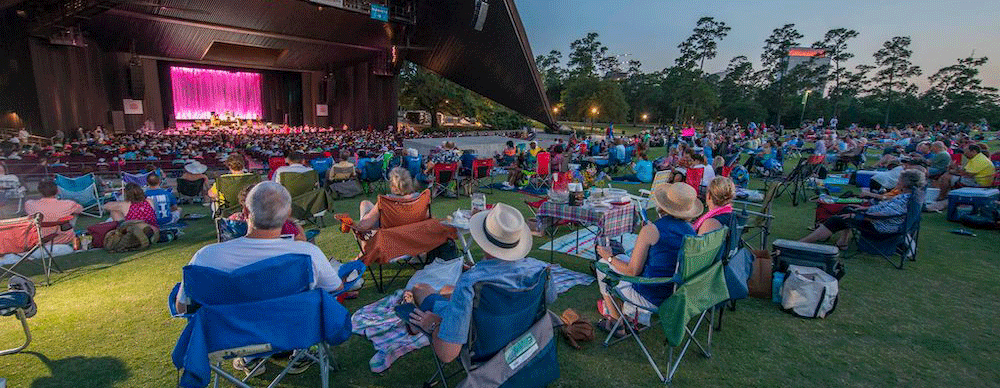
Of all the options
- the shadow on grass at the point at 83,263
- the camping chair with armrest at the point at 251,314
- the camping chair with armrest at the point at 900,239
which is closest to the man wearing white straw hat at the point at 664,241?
the camping chair with armrest at the point at 251,314

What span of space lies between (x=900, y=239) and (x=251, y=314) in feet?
20.4

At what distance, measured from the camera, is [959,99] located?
118 feet

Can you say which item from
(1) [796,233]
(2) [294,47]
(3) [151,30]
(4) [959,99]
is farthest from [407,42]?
(4) [959,99]

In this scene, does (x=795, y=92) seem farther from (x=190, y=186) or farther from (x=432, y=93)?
(x=190, y=186)

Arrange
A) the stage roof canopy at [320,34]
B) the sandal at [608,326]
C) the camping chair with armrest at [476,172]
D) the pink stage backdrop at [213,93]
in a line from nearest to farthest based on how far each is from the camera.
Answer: the sandal at [608,326] → the camping chair with armrest at [476,172] → the stage roof canopy at [320,34] → the pink stage backdrop at [213,93]

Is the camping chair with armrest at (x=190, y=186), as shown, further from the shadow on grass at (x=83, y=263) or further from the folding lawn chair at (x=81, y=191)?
the shadow on grass at (x=83, y=263)

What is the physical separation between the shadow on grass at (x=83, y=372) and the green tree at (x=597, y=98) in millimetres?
38227

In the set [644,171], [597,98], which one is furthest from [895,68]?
[644,171]

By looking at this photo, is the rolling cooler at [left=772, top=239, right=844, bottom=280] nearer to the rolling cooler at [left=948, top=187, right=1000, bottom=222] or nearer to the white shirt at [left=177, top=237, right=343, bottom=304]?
the white shirt at [left=177, top=237, right=343, bottom=304]

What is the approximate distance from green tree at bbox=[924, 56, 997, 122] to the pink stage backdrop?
54547mm

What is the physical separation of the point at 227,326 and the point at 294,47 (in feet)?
91.3

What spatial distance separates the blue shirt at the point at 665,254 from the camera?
278 centimetres

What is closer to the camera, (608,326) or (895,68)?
(608,326)

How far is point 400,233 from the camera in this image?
12.5 ft
